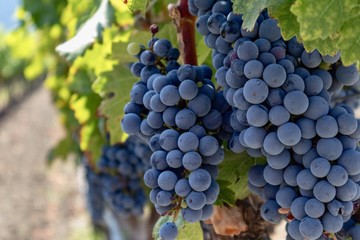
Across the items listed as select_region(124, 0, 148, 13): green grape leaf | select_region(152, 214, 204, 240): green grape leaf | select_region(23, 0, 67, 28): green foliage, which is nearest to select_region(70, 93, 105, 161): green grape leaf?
select_region(23, 0, 67, 28): green foliage

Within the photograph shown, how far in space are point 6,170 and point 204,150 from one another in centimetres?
1222

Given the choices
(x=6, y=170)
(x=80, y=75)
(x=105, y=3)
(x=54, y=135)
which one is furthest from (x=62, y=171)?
(x=105, y=3)

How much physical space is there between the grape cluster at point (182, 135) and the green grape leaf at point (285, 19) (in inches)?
7.7

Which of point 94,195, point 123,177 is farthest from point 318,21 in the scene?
point 94,195

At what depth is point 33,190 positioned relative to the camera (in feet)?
37.1

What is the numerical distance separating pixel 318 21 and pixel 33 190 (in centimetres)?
1104

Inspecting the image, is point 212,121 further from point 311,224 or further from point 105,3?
point 105,3

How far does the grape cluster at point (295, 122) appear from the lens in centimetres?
92

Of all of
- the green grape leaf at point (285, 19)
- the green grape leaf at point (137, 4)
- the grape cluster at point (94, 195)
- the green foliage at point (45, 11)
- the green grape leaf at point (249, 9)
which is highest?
the green grape leaf at point (137, 4)

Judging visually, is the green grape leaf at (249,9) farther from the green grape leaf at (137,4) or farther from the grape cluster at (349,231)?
the grape cluster at (349,231)

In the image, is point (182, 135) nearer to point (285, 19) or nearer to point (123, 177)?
point (285, 19)

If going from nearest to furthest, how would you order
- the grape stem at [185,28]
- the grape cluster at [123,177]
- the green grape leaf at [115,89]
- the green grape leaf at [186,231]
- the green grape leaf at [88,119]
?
the green grape leaf at [186,231], the grape stem at [185,28], the green grape leaf at [115,89], the green grape leaf at [88,119], the grape cluster at [123,177]

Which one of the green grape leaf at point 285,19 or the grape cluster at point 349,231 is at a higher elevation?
the green grape leaf at point 285,19

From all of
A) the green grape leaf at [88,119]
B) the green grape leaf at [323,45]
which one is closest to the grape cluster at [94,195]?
the green grape leaf at [88,119]
